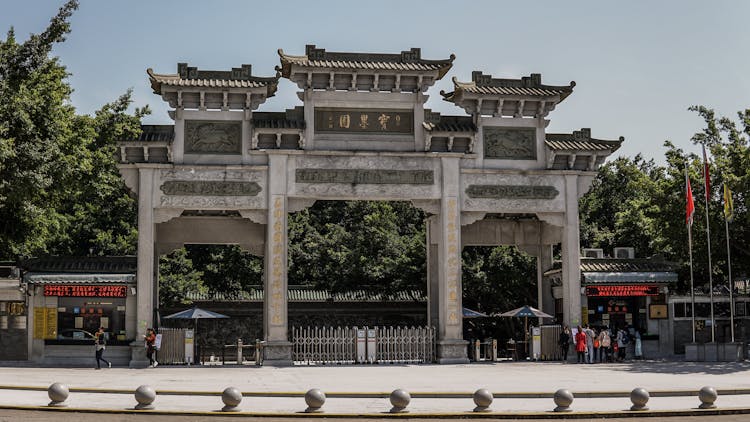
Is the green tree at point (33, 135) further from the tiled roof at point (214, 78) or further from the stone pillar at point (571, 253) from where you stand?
the stone pillar at point (571, 253)

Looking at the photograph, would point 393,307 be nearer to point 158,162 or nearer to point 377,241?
point 377,241

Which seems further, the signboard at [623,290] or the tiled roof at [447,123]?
the signboard at [623,290]

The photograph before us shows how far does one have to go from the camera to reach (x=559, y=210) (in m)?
30.1

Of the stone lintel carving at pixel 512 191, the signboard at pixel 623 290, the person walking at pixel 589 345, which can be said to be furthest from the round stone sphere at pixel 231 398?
the signboard at pixel 623 290

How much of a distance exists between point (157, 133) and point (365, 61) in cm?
714

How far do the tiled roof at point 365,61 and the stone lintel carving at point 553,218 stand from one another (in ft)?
19.4

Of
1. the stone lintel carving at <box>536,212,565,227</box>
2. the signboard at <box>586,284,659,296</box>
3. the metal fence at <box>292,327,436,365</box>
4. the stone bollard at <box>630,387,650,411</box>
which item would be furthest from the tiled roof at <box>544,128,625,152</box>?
the stone bollard at <box>630,387,650,411</box>

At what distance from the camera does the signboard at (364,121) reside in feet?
95.5

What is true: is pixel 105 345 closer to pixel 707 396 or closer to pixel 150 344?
pixel 150 344

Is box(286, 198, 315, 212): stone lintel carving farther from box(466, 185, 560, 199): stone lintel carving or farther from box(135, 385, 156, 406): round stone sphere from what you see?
box(135, 385, 156, 406): round stone sphere

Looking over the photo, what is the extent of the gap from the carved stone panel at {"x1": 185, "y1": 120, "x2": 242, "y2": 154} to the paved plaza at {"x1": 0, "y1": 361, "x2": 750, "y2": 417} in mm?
6970

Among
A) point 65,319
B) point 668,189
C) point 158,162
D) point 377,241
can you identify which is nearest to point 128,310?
point 65,319

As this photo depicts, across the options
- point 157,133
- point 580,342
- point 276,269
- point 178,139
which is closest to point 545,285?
point 580,342

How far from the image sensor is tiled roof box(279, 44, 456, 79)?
94.3 ft
